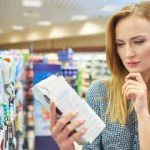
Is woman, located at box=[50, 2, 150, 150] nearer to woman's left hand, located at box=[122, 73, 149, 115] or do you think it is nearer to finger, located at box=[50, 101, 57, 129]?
woman's left hand, located at box=[122, 73, 149, 115]

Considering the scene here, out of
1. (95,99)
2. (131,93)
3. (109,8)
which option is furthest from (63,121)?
(109,8)

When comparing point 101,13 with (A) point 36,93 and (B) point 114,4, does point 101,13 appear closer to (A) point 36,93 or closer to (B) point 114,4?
(B) point 114,4

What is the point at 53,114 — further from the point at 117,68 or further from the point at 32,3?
the point at 32,3

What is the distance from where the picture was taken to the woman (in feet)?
3.92

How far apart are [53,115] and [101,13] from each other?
459 inches

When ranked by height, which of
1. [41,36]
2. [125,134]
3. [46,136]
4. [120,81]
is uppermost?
[41,36]

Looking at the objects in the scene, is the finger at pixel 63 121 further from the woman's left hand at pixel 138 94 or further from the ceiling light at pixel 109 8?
the ceiling light at pixel 109 8

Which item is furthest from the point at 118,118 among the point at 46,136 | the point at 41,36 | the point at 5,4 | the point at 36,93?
the point at 41,36

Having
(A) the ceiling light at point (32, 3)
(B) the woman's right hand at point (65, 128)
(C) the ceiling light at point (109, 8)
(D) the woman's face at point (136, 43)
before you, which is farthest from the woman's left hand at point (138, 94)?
(C) the ceiling light at point (109, 8)

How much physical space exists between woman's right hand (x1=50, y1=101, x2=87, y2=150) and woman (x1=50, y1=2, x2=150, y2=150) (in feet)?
1.09

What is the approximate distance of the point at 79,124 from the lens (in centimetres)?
93

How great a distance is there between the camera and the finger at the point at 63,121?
93 cm

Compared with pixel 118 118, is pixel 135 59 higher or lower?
higher

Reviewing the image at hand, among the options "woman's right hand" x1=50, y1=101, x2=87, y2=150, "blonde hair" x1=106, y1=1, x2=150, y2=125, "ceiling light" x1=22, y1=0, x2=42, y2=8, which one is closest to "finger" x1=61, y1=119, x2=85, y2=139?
"woman's right hand" x1=50, y1=101, x2=87, y2=150
